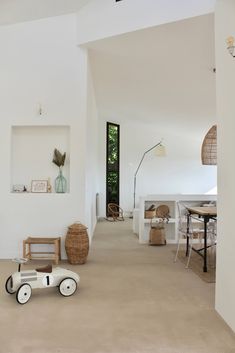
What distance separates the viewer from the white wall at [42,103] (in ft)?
16.0

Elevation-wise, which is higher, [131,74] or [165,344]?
[131,74]

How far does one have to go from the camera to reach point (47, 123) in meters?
4.89

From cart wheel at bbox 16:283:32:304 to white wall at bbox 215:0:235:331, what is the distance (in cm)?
184

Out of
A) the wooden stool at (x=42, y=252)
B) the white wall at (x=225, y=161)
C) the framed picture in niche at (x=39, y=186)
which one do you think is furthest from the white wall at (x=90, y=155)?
the white wall at (x=225, y=161)

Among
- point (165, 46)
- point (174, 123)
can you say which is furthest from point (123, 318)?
point (174, 123)

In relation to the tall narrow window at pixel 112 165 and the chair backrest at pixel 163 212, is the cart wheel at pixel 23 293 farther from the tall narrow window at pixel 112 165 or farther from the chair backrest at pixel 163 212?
the tall narrow window at pixel 112 165

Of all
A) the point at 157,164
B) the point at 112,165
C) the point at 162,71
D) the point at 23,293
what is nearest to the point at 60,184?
the point at 23,293

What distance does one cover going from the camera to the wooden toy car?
3.14 meters

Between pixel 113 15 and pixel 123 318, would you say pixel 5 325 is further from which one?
pixel 113 15

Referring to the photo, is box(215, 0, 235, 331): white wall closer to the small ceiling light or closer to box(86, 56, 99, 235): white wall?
the small ceiling light

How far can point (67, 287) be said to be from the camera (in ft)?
10.8

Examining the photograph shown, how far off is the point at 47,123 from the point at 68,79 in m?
0.76

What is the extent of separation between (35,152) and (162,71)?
2.47 meters

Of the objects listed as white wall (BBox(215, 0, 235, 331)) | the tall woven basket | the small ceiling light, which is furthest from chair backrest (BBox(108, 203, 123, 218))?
the small ceiling light
